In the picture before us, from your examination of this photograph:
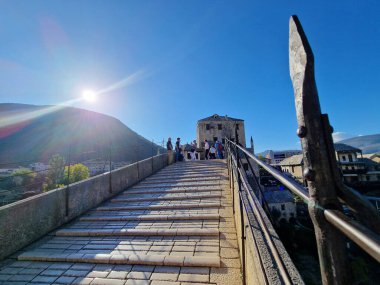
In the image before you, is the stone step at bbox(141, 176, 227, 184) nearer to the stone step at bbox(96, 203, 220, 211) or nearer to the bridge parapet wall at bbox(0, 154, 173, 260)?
the bridge parapet wall at bbox(0, 154, 173, 260)

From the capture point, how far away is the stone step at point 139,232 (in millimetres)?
3986

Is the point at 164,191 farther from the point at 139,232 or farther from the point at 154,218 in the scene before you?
the point at 139,232

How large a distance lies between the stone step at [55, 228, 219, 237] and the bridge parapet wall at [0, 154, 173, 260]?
1.55ft

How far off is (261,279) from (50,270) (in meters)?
3.43

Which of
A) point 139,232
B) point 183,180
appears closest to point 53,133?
point 183,180

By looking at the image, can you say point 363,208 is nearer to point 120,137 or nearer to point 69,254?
point 69,254

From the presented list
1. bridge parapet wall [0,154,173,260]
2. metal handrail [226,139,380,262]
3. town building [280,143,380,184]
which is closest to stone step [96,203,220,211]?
bridge parapet wall [0,154,173,260]

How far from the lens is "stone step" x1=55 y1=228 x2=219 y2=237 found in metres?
3.99

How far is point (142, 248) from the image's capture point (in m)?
3.71

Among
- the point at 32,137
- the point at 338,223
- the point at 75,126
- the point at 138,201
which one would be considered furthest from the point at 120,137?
the point at 338,223

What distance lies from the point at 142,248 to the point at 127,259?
386 mm

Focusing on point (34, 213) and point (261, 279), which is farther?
point (34, 213)

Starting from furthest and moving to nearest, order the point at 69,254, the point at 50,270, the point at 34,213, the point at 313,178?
1. the point at 34,213
2. the point at 69,254
3. the point at 50,270
4. the point at 313,178

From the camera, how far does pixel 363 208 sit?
566mm
